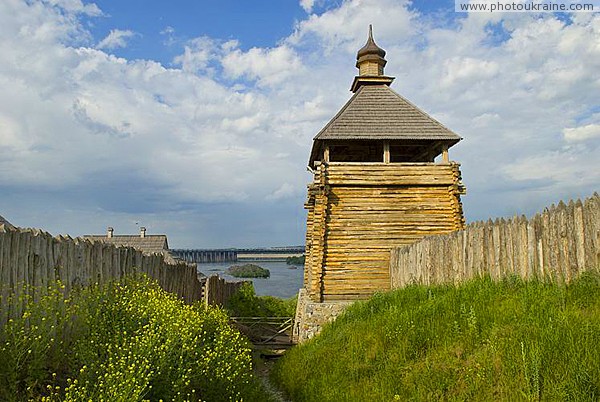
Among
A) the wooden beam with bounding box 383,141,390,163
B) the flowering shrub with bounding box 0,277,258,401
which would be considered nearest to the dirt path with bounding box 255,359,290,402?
the flowering shrub with bounding box 0,277,258,401

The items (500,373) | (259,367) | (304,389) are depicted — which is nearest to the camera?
(500,373)

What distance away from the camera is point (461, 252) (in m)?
9.73

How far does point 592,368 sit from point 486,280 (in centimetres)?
367

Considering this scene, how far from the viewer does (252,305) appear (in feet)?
63.5

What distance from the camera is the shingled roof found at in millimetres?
15477

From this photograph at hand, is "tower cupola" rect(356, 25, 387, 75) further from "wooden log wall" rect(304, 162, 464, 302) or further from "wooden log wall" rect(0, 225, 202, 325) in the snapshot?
"wooden log wall" rect(0, 225, 202, 325)

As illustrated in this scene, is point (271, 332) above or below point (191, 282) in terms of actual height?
below

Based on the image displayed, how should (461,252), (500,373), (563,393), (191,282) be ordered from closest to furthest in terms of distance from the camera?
1. (563,393)
2. (500,373)
3. (461,252)
4. (191,282)

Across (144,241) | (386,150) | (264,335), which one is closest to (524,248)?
(386,150)

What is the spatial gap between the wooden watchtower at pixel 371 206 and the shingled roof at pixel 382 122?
33 mm

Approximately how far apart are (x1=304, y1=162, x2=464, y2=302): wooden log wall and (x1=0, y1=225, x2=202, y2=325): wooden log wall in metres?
6.34

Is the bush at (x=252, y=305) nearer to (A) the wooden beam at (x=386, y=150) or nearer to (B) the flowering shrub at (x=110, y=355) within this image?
(A) the wooden beam at (x=386, y=150)

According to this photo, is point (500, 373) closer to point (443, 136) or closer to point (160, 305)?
point (160, 305)

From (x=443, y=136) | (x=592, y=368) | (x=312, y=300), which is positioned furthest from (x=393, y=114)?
(x=592, y=368)
